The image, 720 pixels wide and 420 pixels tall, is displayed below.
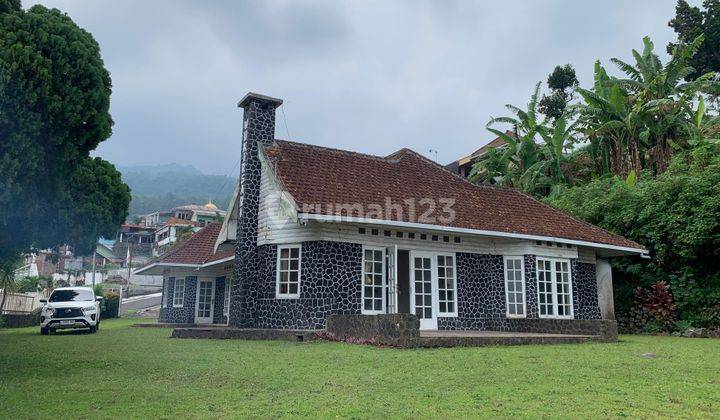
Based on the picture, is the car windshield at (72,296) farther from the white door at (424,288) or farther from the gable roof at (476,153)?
the gable roof at (476,153)

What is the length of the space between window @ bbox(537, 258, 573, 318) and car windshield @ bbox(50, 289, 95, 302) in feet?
46.5

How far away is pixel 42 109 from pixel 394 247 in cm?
839

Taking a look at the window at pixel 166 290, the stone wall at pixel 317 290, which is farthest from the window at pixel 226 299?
the stone wall at pixel 317 290

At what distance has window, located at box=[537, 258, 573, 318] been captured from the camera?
634 inches

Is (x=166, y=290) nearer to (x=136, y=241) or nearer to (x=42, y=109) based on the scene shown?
(x=42, y=109)

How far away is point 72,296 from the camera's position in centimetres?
1817

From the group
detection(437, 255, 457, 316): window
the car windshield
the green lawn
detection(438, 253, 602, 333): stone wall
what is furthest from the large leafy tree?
detection(438, 253, 602, 333): stone wall

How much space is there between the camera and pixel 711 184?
53.8 feet

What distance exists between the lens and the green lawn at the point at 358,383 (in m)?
5.18

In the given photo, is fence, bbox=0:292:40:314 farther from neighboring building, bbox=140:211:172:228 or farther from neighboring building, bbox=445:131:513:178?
neighboring building, bbox=140:211:172:228

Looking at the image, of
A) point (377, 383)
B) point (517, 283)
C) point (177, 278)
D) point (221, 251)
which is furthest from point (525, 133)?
point (377, 383)

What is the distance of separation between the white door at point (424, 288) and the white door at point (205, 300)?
10799mm

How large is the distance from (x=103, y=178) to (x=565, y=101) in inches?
1089

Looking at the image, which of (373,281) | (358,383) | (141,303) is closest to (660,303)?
(373,281)
